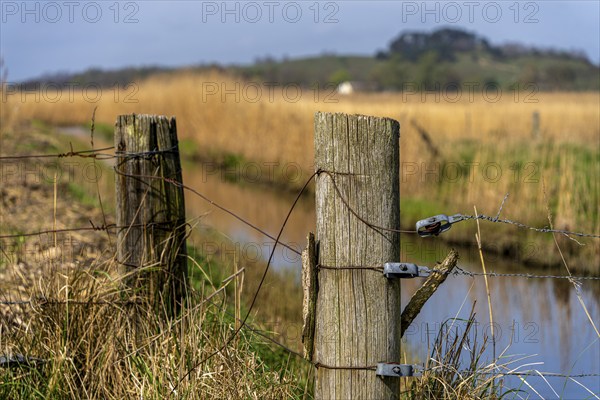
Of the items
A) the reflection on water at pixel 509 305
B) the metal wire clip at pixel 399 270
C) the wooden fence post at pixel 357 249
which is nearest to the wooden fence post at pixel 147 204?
the reflection on water at pixel 509 305

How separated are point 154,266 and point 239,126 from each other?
15.6 m

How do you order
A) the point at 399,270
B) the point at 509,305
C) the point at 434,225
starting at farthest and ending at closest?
the point at 509,305 < the point at 434,225 < the point at 399,270

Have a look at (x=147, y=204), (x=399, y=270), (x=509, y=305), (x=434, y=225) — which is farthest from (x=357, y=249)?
(x=509, y=305)

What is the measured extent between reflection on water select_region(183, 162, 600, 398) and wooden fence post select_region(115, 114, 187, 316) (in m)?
1.03

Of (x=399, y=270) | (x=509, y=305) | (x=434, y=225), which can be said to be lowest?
(x=509, y=305)

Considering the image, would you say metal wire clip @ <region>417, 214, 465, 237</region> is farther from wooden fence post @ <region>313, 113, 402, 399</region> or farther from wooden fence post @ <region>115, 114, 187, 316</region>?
wooden fence post @ <region>115, 114, 187, 316</region>

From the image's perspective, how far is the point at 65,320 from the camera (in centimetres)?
376

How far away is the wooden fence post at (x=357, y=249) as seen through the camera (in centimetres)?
271

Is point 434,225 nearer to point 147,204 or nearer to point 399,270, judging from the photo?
point 399,270

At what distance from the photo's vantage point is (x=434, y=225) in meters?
2.81

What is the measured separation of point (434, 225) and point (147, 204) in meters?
1.59

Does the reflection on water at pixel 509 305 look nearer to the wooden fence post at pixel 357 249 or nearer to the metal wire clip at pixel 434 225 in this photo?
the metal wire clip at pixel 434 225

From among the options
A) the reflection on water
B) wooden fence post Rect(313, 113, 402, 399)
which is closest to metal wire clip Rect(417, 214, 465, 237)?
wooden fence post Rect(313, 113, 402, 399)

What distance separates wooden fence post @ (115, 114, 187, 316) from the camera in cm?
387
